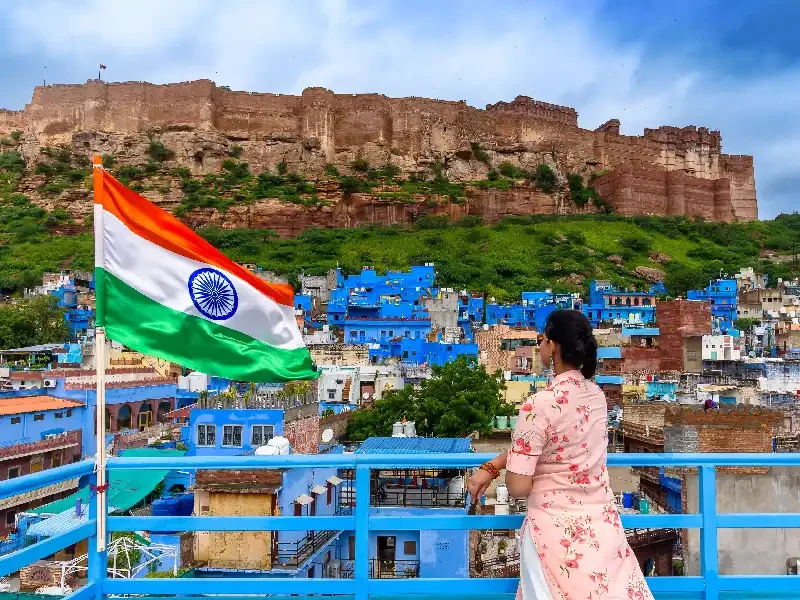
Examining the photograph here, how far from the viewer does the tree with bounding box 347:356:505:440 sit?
16125 mm

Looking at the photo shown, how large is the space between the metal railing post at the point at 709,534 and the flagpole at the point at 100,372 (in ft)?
6.44

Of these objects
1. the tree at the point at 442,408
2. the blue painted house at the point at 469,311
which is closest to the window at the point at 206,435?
the tree at the point at 442,408

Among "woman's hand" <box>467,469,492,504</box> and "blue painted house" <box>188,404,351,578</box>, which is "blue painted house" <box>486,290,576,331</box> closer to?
"blue painted house" <box>188,404,351,578</box>

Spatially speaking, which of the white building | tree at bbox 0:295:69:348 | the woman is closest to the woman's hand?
the woman

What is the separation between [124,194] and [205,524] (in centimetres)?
124

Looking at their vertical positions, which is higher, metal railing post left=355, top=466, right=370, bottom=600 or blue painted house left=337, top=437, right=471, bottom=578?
metal railing post left=355, top=466, right=370, bottom=600

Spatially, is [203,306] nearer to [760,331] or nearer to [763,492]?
[763,492]

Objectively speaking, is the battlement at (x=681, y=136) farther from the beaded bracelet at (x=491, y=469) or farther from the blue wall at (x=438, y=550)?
the beaded bracelet at (x=491, y=469)

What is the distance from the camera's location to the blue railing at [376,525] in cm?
237

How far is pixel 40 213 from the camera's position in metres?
47.9

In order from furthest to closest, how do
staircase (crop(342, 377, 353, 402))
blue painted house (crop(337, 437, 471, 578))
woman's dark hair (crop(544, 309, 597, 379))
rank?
staircase (crop(342, 377, 353, 402)) < blue painted house (crop(337, 437, 471, 578)) < woman's dark hair (crop(544, 309, 597, 379))

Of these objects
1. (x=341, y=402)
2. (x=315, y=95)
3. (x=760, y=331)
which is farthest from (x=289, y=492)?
(x=315, y=95)

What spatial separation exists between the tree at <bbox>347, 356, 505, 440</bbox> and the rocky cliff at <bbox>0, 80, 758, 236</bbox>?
3298 cm

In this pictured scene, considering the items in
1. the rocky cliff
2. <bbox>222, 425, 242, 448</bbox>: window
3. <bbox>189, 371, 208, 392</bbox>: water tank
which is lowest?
<bbox>222, 425, 242, 448</bbox>: window
